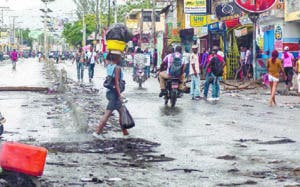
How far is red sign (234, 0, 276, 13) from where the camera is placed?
2589 centimetres

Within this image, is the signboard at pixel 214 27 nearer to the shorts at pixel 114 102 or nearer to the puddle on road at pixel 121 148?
the shorts at pixel 114 102

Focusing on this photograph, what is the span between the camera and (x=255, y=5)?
2633 centimetres

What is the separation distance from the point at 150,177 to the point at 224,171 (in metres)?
1.10

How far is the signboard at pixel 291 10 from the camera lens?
31475mm

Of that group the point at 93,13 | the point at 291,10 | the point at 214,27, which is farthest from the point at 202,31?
the point at 93,13

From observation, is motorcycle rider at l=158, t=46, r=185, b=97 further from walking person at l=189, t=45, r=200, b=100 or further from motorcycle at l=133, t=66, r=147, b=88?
motorcycle at l=133, t=66, r=147, b=88

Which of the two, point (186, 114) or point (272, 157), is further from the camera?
point (186, 114)

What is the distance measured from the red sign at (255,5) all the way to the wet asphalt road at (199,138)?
4.20 meters

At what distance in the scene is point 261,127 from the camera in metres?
15.0

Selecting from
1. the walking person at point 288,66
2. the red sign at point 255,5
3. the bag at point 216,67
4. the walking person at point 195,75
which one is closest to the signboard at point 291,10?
the walking person at point 288,66

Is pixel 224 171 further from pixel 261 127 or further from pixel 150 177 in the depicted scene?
pixel 261 127

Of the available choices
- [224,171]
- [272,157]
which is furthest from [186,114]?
[224,171]

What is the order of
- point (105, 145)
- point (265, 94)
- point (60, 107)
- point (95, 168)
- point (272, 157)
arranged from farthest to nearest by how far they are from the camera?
point (265, 94), point (60, 107), point (105, 145), point (272, 157), point (95, 168)

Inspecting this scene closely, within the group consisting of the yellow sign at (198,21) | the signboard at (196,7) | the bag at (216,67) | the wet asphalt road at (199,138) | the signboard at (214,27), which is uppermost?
the signboard at (196,7)
